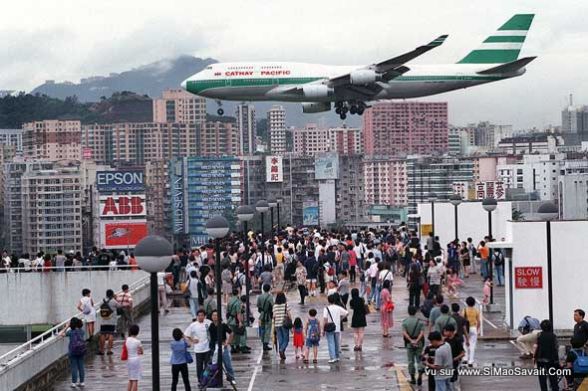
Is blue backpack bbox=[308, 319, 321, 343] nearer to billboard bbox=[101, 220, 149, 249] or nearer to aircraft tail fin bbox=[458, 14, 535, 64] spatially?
billboard bbox=[101, 220, 149, 249]

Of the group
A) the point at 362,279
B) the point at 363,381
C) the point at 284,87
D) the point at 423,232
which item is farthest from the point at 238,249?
the point at 284,87

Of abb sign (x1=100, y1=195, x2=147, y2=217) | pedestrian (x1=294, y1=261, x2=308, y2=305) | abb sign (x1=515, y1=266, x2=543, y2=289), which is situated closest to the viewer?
abb sign (x1=515, y1=266, x2=543, y2=289)

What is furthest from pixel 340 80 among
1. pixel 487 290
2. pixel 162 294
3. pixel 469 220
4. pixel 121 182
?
pixel 487 290

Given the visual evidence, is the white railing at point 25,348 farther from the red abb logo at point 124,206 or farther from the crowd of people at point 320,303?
the red abb logo at point 124,206

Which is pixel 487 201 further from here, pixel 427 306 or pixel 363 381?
pixel 363 381

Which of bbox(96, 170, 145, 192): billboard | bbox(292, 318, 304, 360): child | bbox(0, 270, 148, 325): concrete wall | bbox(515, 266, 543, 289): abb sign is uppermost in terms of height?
bbox(96, 170, 145, 192): billboard

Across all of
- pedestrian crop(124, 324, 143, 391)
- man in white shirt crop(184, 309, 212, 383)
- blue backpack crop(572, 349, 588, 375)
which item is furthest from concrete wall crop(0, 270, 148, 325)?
blue backpack crop(572, 349, 588, 375)

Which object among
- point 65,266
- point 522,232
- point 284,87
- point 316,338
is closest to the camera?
point 316,338

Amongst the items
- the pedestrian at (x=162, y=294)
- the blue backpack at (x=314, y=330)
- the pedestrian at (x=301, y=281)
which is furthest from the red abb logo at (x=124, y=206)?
the blue backpack at (x=314, y=330)

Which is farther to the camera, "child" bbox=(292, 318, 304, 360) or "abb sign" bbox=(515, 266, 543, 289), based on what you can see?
"abb sign" bbox=(515, 266, 543, 289)
